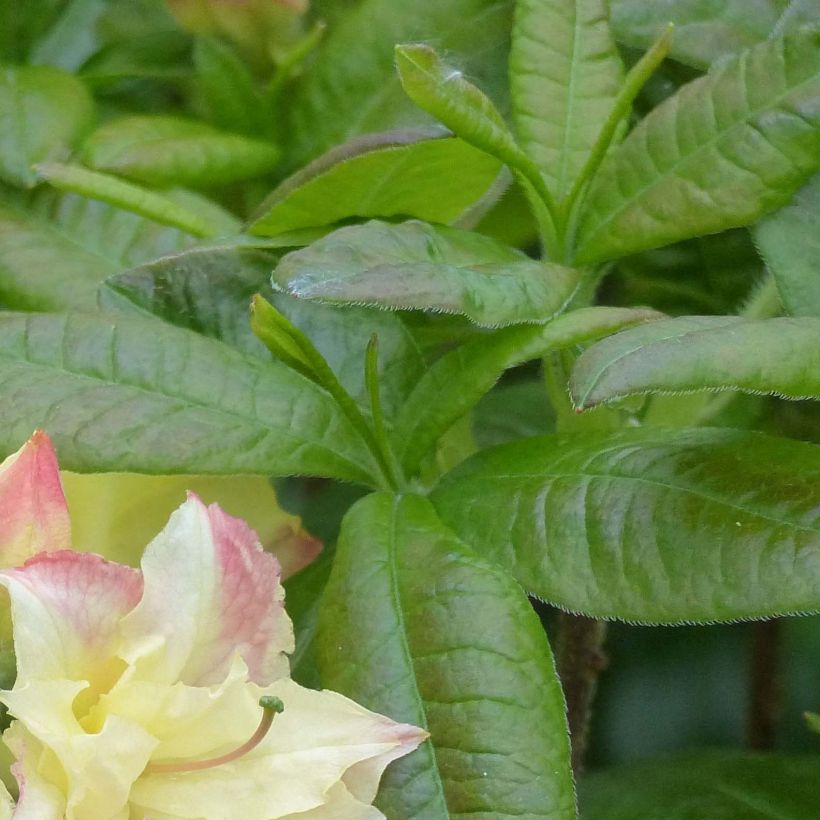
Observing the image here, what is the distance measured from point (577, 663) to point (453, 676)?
0.18 metres

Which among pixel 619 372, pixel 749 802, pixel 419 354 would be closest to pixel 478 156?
pixel 419 354

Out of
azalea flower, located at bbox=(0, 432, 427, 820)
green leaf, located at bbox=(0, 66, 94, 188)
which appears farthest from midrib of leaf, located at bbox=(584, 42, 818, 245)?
green leaf, located at bbox=(0, 66, 94, 188)

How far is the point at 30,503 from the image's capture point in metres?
0.35

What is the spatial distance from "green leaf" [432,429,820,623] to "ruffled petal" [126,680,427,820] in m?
0.07

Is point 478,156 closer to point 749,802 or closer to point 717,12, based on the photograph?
point 717,12

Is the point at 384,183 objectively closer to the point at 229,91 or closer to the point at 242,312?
the point at 242,312

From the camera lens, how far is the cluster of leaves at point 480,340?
0.35 m

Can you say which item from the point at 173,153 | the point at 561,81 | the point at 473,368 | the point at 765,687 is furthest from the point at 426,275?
the point at 765,687

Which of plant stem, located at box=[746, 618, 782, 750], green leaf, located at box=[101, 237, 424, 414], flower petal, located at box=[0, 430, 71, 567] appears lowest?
plant stem, located at box=[746, 618, 782, 750]

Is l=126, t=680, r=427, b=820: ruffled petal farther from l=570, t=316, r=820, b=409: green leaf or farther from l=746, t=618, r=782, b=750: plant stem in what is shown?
l=746, t=618, r=782, b=750: plant stem

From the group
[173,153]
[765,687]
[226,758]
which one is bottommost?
[765,687]

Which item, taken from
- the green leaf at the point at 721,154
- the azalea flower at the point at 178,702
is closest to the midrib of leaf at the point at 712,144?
the green leaf at the point at 721,154

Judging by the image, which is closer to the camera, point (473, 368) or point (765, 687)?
point (473, 368)

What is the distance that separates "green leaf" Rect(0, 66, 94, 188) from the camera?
1.99 feet
